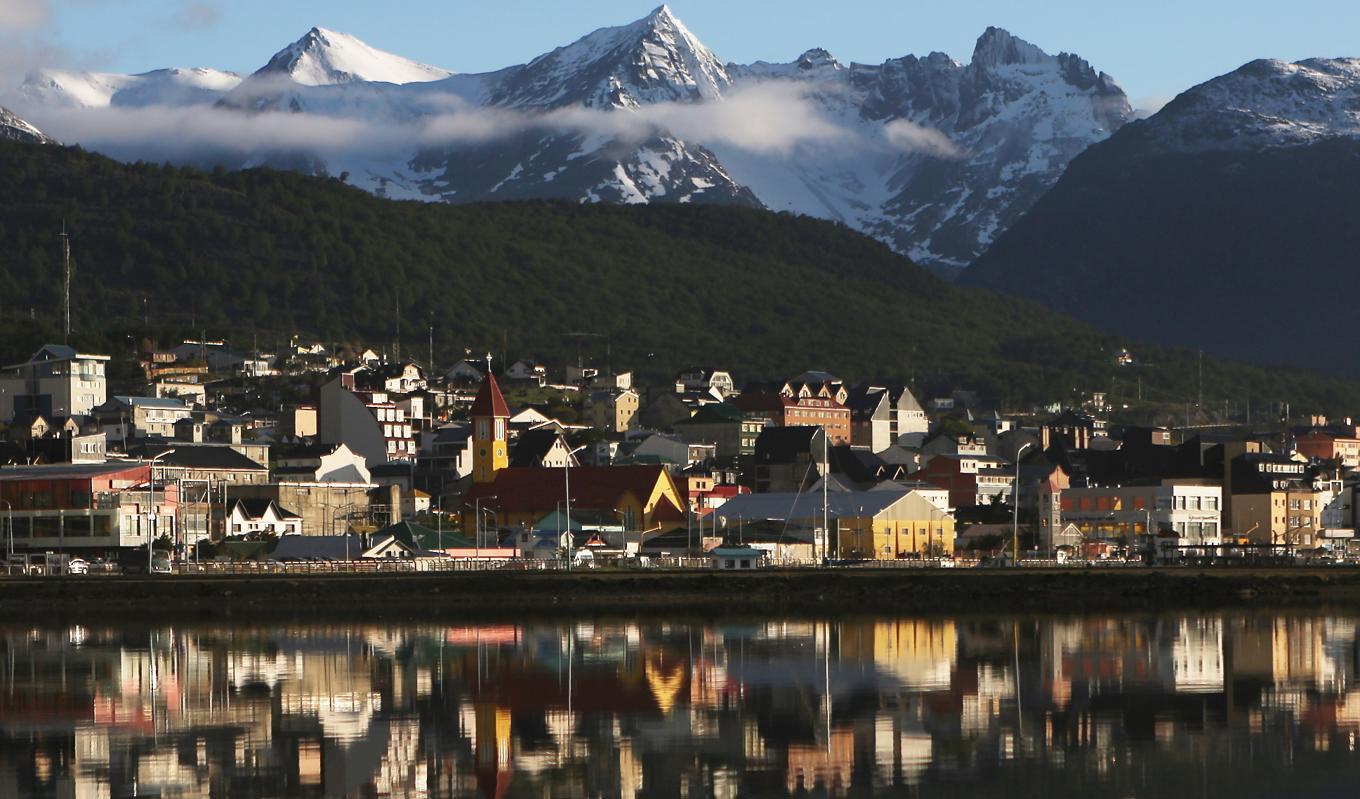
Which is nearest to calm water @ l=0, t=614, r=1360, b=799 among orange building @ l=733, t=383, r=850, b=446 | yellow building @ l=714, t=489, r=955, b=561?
yellow building @ l=714, t=489, r=955, b=561

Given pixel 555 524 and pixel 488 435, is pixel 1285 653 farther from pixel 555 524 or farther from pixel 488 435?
pixel 488 435

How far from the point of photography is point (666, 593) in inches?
3526

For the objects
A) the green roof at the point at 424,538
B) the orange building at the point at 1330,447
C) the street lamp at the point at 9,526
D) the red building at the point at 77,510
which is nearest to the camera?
the street lamp at the point at 9,526

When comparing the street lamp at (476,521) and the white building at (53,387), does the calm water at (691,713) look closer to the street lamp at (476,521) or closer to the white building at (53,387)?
the street lamp at (476,521)

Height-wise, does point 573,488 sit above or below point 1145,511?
above

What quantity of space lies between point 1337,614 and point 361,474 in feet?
227

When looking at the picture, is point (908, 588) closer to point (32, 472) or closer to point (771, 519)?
point (771, 519)

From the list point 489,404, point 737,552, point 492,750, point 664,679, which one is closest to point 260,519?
point 489,404

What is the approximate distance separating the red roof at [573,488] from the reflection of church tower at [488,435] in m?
6.47

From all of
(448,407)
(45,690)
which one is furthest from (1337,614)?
(448,407)

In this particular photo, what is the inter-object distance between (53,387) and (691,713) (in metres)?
121

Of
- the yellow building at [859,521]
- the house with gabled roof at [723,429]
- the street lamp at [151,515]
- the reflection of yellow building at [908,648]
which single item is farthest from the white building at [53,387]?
the reflection of yellow building at [908,648]

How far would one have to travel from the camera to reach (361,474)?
13388cm

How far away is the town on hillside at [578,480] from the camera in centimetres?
10425
